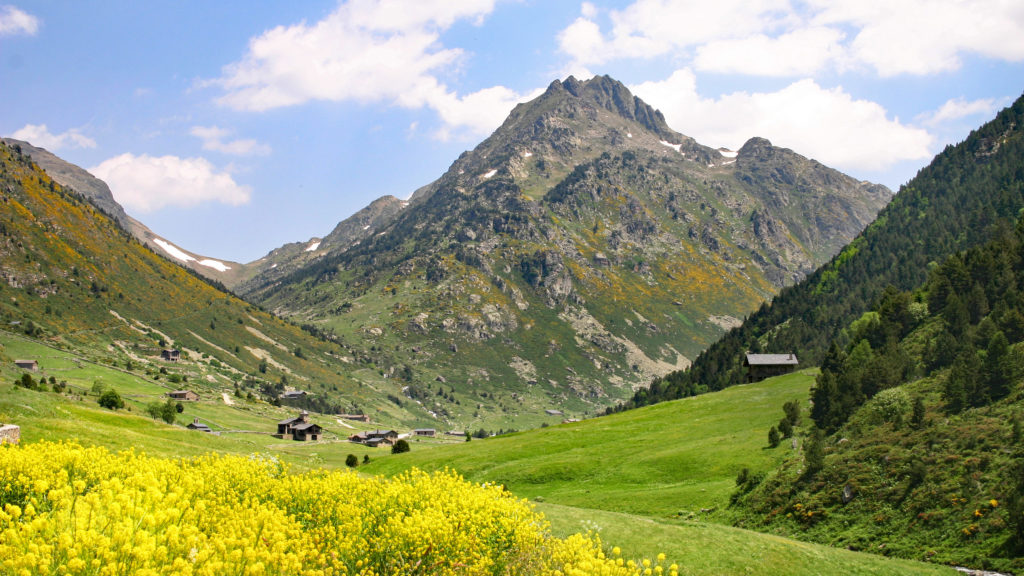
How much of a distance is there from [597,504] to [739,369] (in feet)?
332

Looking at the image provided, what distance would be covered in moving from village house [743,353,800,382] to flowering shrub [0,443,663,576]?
102241 millimetres

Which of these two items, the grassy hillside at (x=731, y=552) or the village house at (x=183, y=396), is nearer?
the grassy hillside at (x=731, y=552)

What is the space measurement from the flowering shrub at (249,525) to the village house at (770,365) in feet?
335

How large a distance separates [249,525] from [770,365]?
12051 centimetres

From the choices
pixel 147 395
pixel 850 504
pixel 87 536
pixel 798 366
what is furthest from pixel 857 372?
pixel 147 395

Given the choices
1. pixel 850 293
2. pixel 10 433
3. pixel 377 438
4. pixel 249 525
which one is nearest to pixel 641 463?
pixel 249 525

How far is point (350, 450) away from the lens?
124062 millimetres

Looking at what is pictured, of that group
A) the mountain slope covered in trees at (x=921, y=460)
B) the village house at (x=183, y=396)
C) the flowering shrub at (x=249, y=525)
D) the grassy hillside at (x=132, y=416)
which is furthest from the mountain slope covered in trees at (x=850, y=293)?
the village house at (x=183, y=396)

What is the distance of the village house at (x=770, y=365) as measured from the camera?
12094cm

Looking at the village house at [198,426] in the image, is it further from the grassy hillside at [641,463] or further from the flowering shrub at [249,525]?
the flowering shrub at [249,525]

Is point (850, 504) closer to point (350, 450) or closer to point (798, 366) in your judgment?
point (798, 366)

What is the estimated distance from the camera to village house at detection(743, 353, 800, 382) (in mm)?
120938

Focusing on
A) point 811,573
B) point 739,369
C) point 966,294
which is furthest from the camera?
point 739,369

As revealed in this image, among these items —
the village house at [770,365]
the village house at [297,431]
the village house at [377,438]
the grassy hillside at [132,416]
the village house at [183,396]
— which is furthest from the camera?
the village house at [183,396]
